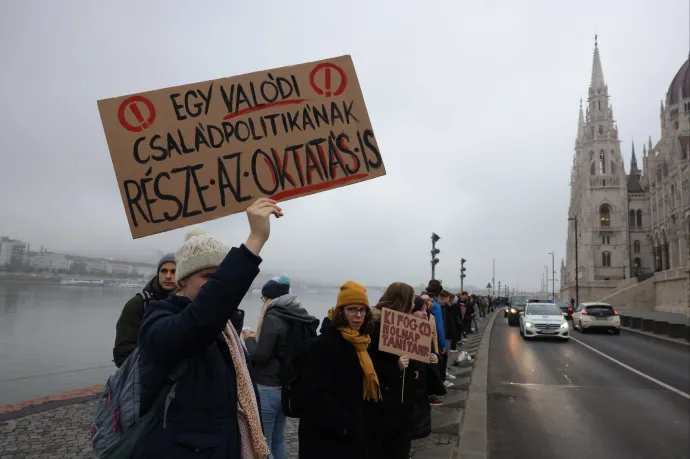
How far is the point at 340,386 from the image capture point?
9.86 feet

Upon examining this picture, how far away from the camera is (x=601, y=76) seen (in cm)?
9044

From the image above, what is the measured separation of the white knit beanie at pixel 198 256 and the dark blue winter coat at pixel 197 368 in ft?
0.53

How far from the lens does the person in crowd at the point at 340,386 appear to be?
2.88 m

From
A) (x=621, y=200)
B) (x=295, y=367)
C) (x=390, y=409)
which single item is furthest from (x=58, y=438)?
(x=621, y=200)

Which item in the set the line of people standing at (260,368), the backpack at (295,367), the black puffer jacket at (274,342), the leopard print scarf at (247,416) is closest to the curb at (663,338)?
the line of people standing at (260,368)

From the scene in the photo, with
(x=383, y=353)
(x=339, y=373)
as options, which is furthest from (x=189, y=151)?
(x=383, y=353)

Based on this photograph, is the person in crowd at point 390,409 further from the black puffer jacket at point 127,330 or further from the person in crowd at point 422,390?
the black puffer jacket at point 127,330

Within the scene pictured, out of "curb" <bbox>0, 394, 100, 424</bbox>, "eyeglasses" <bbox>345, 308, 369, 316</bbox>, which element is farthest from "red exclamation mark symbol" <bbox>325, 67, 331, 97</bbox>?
"curb" <bbox>0, 394, 100, 424</bbox>

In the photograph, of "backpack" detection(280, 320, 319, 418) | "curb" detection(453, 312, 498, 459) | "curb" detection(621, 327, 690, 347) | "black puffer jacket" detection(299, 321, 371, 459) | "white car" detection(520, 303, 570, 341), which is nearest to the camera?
"black puffer jacket" detection(299, 321, 371, 459)

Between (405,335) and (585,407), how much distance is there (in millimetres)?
5827

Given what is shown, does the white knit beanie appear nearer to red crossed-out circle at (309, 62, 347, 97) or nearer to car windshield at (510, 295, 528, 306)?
red crossed-out circle at (309, 62, 347, 97)

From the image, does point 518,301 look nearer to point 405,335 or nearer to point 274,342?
point 405,335

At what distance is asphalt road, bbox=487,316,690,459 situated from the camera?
573 centimetres

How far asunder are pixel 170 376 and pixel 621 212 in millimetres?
91976
